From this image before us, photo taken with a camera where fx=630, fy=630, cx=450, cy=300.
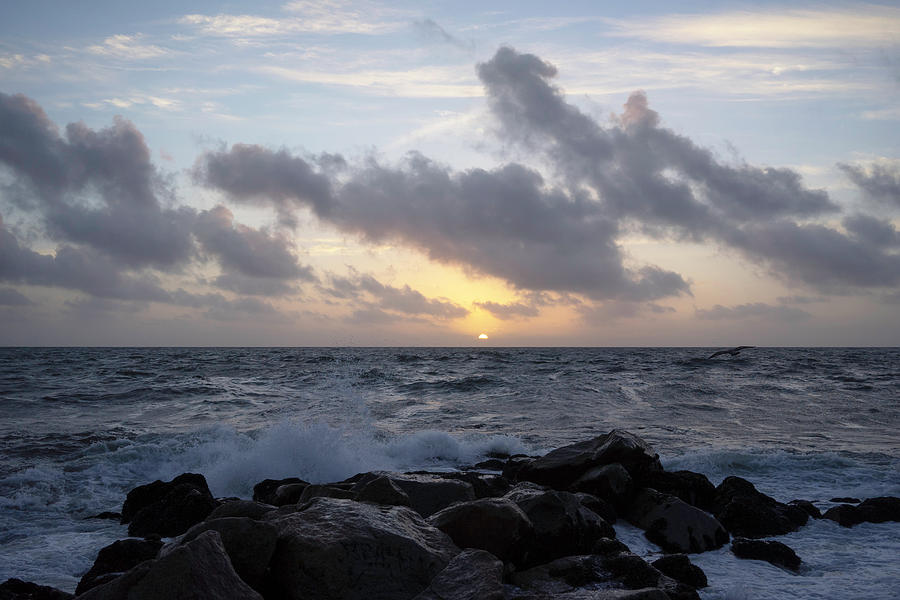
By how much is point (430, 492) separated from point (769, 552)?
3.47 metres

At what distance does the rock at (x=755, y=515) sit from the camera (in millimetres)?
7191

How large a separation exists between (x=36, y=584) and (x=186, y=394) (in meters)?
18.3

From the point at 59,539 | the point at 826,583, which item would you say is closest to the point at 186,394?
the point at 59,539

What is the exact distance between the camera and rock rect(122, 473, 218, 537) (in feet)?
23.2

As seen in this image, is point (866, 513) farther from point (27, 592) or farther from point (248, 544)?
point (27, 592)

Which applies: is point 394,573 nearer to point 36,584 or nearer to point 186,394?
point 36,584

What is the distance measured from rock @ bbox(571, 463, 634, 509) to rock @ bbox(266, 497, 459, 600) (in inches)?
137

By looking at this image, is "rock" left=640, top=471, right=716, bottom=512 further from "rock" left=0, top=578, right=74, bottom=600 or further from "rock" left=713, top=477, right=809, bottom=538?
"rock" left=0, top=578, right=74, bottom=600

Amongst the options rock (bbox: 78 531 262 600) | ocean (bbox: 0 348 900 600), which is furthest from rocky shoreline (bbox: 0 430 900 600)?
ocean (bbox: 0 348 900 600)

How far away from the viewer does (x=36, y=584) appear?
17.9 ft

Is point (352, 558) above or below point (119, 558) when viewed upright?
above

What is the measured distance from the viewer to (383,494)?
243 inches

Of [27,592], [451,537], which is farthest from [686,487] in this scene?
[27,592]

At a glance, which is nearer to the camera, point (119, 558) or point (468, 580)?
point (468, 580)
